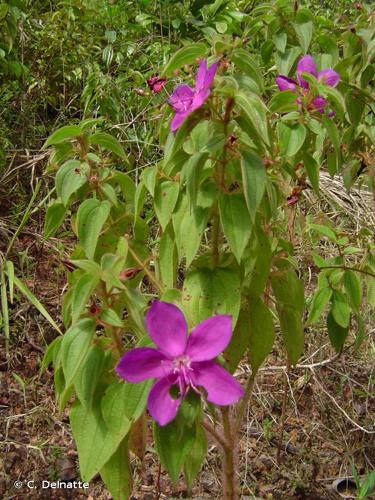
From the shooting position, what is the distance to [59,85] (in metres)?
2.71

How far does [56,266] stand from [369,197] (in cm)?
134

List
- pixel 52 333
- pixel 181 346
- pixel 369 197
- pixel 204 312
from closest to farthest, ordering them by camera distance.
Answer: pixel 181 346 < pixel 204 312 < pixel 52 333 < pixel 369 197

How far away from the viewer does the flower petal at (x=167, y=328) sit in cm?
69

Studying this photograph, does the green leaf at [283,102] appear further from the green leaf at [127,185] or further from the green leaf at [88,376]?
the green leaf at [88,376]

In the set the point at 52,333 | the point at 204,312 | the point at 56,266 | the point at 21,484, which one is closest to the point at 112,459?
the point at 204,312

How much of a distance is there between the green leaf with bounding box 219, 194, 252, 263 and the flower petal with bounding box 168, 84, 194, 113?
0.44 feet

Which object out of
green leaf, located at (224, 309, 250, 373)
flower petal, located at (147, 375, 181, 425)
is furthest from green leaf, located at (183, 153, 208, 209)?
green leaf, located at (224, 309, 250, 373)

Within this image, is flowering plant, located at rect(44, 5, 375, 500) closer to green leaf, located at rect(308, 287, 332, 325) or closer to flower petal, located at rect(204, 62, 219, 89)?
flower petal, located at rect(204, 62, 219, 89)

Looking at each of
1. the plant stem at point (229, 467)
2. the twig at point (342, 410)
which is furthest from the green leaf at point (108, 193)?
the twig at point (342, 410)

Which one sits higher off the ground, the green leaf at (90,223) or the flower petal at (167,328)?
the flower petal at (167,328)

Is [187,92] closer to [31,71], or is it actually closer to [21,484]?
[21,484]

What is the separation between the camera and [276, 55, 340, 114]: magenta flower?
98 cm

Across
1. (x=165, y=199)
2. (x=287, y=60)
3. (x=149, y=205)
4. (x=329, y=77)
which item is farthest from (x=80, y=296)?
(x=149, y=205)

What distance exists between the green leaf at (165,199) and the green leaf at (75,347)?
0.78 feet
